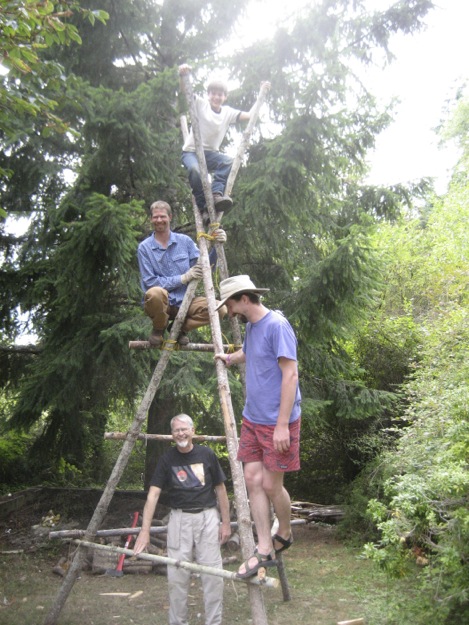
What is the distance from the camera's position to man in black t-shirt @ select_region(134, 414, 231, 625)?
14.4 feet

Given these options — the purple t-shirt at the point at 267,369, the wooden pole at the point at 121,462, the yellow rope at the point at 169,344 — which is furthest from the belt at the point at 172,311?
the purple t-shirt at the point at 267,369

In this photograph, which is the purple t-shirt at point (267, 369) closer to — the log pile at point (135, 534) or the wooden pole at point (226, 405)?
the wooden pole at point (226, 405)

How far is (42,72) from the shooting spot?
17.1ft

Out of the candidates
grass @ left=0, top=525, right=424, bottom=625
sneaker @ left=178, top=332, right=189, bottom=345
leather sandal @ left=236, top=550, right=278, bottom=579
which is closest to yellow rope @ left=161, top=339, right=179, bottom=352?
sneaker @ left=178, top=332, right=189, bottom=345

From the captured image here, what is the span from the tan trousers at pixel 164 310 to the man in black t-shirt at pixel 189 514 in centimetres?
81

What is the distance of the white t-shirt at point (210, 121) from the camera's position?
4980 millimetres

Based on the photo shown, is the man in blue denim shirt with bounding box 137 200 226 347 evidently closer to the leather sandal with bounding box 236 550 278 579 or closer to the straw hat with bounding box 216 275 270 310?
the straw hat with bounding box 216 275 270 310

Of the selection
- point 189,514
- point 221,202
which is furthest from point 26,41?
point 189,514

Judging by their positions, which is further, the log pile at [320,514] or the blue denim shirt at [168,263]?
the log pile at [320,514]

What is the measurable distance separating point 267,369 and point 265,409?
233 millimetres

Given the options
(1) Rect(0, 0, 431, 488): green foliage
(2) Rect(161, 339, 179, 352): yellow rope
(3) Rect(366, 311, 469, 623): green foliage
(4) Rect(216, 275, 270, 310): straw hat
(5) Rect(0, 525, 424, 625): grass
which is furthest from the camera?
(1) Rect(0, 0, 431, 488): green foliage

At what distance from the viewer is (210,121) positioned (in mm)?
5027

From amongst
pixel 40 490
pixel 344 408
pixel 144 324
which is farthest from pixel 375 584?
pixel 40 490

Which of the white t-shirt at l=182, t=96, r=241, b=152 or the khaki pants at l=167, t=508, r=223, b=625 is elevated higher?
the white t-shirt at l=182, t=96, r=241, b=152
